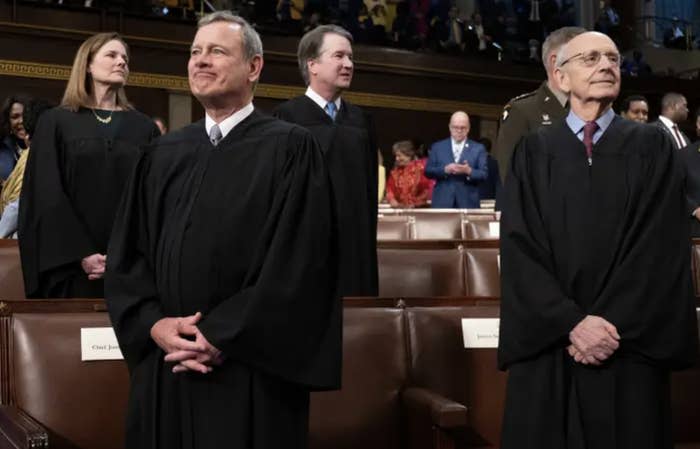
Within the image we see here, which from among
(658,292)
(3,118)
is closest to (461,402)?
(658,292)

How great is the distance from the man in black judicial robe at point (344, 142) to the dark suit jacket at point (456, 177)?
3.85 metres

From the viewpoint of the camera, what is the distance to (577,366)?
3008 millimetres

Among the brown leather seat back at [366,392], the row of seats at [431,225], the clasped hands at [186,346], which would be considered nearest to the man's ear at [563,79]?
the brown leather seat back at [366,392]

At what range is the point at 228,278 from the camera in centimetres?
265

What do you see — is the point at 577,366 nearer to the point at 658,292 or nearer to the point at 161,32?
the point at 658,292

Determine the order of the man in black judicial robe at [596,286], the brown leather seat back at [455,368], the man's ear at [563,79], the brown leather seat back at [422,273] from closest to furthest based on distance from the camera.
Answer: the man in black judicial robe at [596,286] → the man's ear at [563,79] → the brown leather seat back at [455,368] → the brown leather seat back at [422,273]

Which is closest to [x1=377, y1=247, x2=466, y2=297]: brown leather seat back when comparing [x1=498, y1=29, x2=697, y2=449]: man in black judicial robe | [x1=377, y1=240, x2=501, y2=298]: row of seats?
[x1=377, y1=240, x2=501, y2=298]: row of seats

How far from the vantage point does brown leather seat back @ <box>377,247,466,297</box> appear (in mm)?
4797

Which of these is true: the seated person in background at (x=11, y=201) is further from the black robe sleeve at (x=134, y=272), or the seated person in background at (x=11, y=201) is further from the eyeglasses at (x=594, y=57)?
the eyeglasses at (x=594, y=57)

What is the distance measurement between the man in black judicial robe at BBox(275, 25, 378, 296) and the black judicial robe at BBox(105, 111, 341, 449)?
1696mm

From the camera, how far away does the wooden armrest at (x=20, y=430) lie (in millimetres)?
2596

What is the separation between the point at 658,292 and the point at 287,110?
7.11ft

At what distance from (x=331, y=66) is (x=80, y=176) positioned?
3.95 ft

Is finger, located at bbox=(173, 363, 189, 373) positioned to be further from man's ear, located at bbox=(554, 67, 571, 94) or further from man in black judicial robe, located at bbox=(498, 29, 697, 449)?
man's ear, located at bbox=(554, 67, 571, 94)
